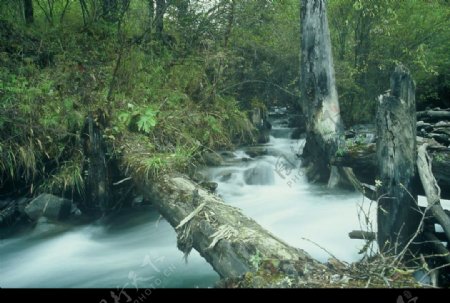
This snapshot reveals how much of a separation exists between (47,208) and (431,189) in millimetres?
5391

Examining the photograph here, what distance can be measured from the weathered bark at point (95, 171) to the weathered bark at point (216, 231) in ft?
4.86

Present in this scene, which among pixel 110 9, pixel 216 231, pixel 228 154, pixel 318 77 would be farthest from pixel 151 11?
pixel 216 231

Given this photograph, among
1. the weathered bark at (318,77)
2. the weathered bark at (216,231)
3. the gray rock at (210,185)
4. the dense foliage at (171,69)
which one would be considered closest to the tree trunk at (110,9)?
the dense foliage at (171,69)

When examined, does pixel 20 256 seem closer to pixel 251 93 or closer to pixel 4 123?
pixel 4 123

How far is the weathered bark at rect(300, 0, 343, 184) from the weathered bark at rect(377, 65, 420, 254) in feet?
10.3

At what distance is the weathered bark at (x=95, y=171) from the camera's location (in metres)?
6.34

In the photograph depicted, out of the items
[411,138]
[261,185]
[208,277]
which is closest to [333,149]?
[261,185]

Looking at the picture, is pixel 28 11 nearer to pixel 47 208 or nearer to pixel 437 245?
pixel 47 208

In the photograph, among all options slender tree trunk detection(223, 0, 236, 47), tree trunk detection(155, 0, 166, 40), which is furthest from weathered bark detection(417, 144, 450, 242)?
slender tree trunk detection(223, 0, 236, 47)

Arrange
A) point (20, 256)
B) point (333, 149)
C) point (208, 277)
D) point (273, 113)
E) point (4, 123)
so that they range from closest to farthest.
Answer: point (208, 277), point (20, 256), point (4, 123), point (333, 149), point (273, 113)

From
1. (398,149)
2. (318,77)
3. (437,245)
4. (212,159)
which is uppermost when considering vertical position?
(318,77)

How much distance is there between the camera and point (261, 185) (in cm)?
883

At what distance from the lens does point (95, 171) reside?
6414mm

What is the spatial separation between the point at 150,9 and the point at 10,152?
557 cm
